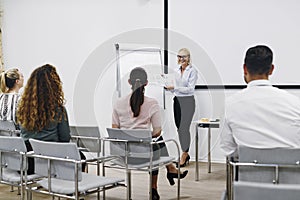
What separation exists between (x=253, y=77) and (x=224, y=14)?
13.0 feet

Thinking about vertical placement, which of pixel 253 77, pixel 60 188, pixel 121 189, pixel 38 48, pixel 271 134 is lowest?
pixel 121 189

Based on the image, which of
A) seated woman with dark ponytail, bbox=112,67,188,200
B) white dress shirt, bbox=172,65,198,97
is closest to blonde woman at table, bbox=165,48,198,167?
white dress shirt, bbox=172,65,198,97

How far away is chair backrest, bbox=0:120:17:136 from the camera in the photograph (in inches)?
173

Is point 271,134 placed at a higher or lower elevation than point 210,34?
lower

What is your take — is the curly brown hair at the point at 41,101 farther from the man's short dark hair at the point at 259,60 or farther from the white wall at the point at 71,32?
the white wall at the point at 71,32

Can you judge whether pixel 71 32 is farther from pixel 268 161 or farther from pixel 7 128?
pixel 268 161

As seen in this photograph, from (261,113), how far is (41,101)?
174 centimetres

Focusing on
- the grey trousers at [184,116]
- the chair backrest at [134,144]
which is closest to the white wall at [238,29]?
the grey trousers at [184,116]

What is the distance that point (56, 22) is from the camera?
738 cm

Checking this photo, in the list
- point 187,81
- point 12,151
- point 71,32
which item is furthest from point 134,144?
point 71,32

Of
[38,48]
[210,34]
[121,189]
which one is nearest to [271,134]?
[121,189]

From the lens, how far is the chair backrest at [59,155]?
9.64 ft

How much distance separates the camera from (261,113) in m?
2.40

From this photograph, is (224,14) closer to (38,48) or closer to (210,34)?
(210,34)
